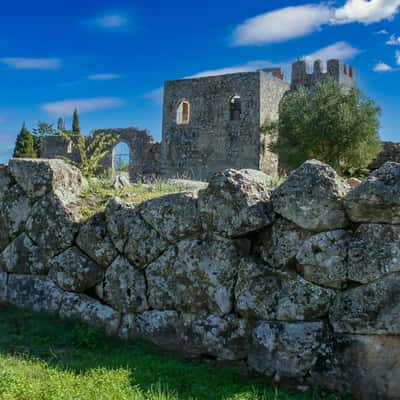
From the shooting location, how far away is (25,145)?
3925cm

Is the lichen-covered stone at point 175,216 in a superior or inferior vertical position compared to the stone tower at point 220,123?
inferior

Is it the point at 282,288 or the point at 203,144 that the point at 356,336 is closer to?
the point at 282,288

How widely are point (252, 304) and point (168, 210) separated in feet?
4.92

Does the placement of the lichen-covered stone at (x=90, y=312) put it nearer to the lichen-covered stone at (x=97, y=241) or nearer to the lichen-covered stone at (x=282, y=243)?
the lichen-covered stone at (x=97, y=241)

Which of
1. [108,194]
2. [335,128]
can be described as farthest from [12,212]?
[335,128]

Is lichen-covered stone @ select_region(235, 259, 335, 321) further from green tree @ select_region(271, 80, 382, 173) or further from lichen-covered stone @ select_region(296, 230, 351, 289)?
green tree @ select_region(271, 80, 382, 173)

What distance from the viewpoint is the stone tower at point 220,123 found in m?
24.0

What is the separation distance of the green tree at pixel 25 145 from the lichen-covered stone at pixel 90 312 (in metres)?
33.6

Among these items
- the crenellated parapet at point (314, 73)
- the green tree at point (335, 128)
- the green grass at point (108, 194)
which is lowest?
the green grass at point (108, 194)

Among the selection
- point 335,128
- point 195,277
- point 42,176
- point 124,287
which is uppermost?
point 335,128

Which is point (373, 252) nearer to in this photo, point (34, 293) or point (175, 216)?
point (175, 216)

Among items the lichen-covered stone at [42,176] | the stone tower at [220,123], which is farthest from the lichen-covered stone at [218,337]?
the stone tower at [220,123]

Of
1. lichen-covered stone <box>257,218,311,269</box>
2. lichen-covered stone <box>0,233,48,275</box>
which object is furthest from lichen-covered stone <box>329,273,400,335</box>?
lichen-covered stone <box>0,233,48,275</box>

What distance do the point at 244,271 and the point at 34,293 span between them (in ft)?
10.3
